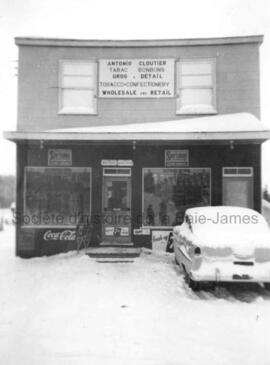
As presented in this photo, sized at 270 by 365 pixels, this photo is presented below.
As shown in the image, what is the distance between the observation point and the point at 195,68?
11797 millimetres

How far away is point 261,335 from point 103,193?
725cm

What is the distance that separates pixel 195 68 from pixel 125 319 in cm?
875

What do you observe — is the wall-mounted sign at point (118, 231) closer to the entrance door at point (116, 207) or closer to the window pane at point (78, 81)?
the entrance door at point (116, 207)

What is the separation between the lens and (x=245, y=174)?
11.2 m

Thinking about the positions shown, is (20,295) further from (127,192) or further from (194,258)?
(127,192)

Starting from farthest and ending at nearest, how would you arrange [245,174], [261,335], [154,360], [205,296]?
[245,174] < [205,296] < [261,335] < [154,360]

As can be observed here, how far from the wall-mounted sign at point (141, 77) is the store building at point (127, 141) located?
33 mm

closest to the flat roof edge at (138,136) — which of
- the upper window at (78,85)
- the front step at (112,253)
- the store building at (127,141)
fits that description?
the store building at (127,141)

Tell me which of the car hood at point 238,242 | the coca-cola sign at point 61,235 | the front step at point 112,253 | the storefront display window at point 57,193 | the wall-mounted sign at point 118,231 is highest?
the storefront display window at point 57,193

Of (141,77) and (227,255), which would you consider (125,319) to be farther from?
(141,77)

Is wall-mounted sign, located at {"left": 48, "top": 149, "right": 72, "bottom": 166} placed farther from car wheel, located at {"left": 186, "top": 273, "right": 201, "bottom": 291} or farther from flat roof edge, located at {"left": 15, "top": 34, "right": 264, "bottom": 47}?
car wheel, located at {"left": 186, "top": 273, "right": 201, "bottom": 291}

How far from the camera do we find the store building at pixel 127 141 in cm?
1126

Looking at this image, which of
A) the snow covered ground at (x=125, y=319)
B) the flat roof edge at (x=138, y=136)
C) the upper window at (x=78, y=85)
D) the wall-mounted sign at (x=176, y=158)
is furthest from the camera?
the upper window at (x=78, y=85)

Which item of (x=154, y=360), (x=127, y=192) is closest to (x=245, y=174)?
(x=127, y=192)
